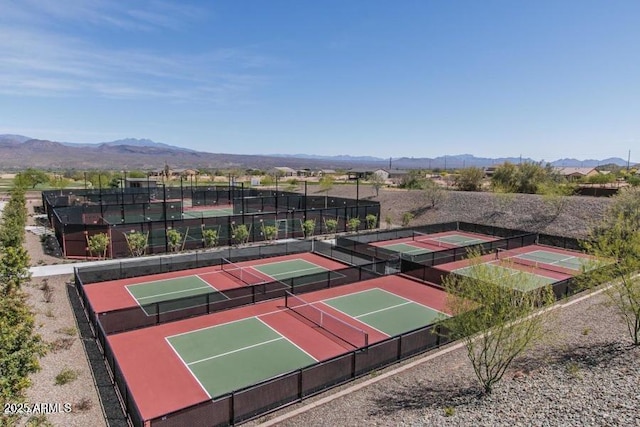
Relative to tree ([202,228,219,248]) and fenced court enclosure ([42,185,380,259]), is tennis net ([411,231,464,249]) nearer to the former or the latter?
fenced court enclosure ([42,185,380,259])

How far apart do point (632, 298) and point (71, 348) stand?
60.3ft

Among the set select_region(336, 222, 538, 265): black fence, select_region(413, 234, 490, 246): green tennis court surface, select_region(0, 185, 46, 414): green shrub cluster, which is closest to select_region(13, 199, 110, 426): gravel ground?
select_region(0, 185, 46, 414): green shrub cluster

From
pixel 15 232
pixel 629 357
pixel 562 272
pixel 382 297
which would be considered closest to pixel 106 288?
pixel 15 232

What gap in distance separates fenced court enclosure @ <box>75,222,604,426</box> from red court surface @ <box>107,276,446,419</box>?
4 centimetres

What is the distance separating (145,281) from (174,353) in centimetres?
908

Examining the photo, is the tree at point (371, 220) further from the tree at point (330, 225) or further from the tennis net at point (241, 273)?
the tennis net at point (241, 273)

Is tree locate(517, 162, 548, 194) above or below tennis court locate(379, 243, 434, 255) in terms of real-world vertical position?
above

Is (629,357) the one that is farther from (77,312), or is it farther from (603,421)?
(77,312)

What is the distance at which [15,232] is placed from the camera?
19.8m

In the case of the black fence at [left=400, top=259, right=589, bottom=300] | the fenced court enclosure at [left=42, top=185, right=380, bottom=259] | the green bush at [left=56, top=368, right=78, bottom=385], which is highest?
the fenced court enclosure at [left=42, top=185, right=380, bottom=259]

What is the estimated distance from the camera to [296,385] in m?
10.9

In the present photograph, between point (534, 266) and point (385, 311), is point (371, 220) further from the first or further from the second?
point (385, 311)

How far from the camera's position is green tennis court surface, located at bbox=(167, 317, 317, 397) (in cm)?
1232

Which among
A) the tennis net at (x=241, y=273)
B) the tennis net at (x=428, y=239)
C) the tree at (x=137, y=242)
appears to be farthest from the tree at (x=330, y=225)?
the tree at (x=137, y=242)
